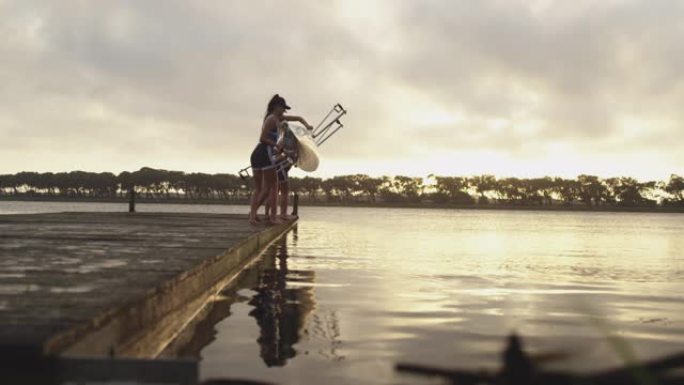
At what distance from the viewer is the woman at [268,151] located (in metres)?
12.9

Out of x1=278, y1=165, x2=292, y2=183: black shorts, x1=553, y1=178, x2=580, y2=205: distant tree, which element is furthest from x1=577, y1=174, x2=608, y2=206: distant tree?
x1=278, y1=165, x2=292, y2=183: black shorts

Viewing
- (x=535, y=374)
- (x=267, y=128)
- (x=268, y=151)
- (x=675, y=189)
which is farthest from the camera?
(x=675, y=189)

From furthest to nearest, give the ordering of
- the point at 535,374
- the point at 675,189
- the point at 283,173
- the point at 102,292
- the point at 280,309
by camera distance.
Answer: the point at 675,189 < the point at 283,173 < the point at 280,309 < the point at 102,292 < the point at 535,374

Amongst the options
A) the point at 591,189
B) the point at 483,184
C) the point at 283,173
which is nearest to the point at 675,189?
the point at 591,189

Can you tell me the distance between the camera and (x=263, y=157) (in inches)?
519

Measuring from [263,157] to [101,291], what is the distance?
8907 mm

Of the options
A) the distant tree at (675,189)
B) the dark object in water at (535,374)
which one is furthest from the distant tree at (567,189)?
the dark object in water at (535,374)

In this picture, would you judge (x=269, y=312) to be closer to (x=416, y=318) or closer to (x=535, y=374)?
(x=416, y=318)

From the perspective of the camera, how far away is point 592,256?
1605 centimetres

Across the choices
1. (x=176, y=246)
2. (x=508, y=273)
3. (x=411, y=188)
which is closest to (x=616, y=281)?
(x=508, y=273)

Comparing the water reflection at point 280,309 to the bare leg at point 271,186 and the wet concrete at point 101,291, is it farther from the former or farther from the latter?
the bare leg at point 271,186

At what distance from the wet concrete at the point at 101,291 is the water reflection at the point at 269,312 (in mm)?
186

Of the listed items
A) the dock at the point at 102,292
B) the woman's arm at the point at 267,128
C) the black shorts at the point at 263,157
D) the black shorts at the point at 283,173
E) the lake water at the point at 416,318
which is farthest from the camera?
the black shorts at the point at 283,173

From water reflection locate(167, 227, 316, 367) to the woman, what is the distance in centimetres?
273
